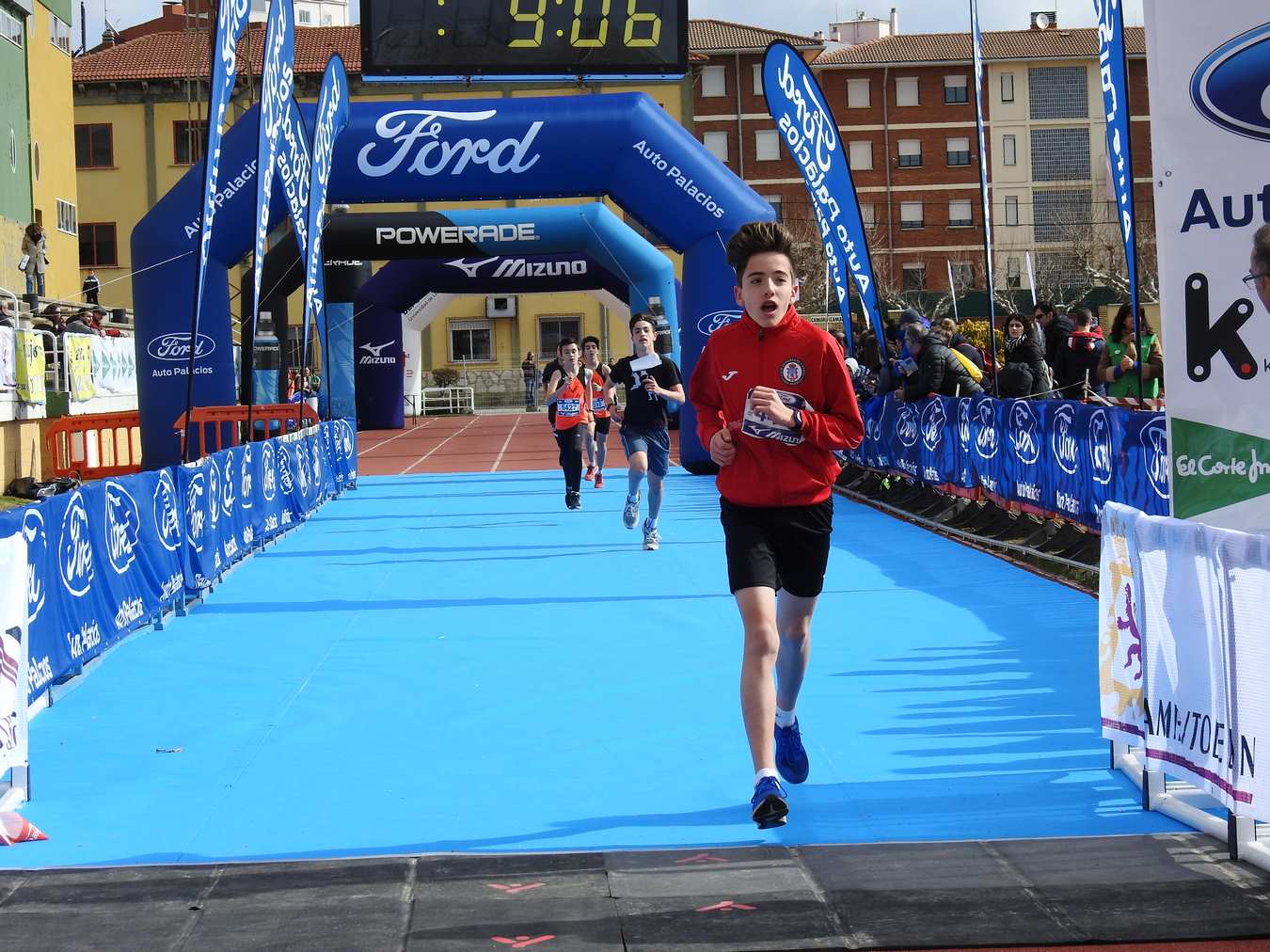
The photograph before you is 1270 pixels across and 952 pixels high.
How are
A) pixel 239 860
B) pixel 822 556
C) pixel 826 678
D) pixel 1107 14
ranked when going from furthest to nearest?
1. pixel 1107 14
2. pixel 826 678
3. pixel 822 556
4. pixel 239 860

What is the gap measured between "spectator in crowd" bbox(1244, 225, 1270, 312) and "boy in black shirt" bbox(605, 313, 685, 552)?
7.88 m

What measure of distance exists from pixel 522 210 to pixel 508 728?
19.5 metres

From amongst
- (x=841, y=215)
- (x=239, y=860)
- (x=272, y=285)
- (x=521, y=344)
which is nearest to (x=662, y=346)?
(x=841, y=215)

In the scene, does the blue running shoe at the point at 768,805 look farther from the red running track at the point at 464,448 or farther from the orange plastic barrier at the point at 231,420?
the red running track at the point at 464,448

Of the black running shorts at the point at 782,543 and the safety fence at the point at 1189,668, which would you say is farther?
the black running shorts at the point at 782,543

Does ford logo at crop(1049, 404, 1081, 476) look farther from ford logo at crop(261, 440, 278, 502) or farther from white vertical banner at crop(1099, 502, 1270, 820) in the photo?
ford logo at crop(261, 440, 278, 502)

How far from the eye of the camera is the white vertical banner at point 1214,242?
15.9 feet

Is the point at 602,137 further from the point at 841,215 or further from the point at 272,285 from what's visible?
the point at 272,285

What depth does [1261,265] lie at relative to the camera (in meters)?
4.83

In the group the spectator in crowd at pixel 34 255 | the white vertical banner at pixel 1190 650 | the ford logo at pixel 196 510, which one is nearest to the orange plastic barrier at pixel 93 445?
Answer: the spectator in crowd at pixel 34 255

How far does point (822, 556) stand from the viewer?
5.32m

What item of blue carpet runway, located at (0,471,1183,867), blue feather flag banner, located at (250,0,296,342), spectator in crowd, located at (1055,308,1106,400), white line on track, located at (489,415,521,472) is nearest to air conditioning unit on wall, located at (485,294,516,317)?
white line on track, located at (489,415,521,472)

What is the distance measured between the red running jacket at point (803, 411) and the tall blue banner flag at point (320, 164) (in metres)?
13.1

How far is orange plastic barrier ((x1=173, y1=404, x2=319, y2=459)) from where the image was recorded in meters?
19.8
